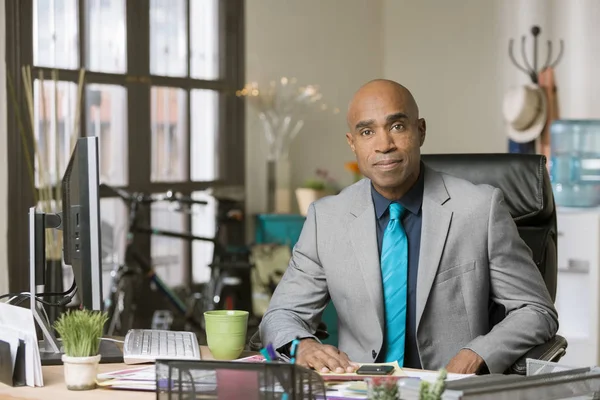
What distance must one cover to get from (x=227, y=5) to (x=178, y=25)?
409 millimetres

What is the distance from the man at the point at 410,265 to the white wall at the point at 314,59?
11.0ft

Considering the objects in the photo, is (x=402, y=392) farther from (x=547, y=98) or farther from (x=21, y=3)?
(x=547, y=98)

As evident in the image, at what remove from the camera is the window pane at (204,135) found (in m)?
5.42

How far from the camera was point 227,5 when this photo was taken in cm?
554

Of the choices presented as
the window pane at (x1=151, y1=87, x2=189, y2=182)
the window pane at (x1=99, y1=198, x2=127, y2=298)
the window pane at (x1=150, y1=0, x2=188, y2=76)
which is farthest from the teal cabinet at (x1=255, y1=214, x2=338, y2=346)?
the window pane at (x1=150, y1=0, x2=188, y2=76)

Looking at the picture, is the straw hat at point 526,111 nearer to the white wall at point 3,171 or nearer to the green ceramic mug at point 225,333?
the white wall at point 3,171

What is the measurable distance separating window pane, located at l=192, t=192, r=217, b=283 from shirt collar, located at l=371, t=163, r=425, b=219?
3150 mm

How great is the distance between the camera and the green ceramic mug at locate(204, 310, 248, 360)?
1967 mm

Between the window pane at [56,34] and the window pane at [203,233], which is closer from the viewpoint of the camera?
the window pane at [56,34]

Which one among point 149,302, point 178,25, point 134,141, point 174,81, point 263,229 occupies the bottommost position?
point 149,302

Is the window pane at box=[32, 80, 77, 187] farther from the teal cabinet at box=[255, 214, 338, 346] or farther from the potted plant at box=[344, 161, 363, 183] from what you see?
the potted plant at box=[344, 161, 363, 183]

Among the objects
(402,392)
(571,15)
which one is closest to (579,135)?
(571,15)

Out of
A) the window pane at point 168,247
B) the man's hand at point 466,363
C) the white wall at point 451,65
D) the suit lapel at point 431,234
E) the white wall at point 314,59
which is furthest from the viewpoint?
the white wall at point 451,65

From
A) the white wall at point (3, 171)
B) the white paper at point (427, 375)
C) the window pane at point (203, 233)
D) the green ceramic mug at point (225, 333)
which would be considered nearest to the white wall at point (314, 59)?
the window pane at point (203, 233)
